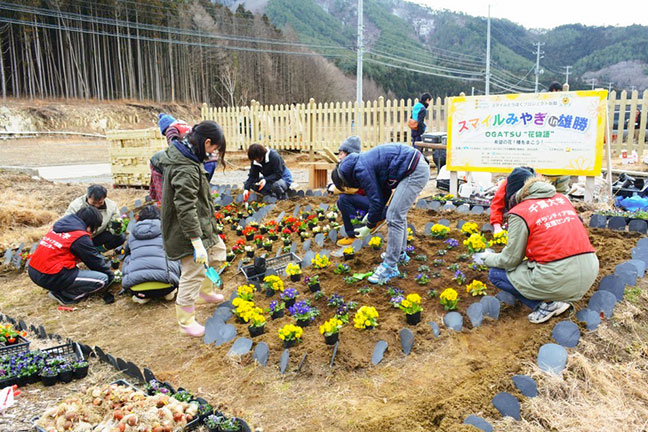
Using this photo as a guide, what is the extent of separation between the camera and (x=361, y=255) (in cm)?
468

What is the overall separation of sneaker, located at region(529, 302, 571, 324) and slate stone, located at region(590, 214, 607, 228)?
259cm

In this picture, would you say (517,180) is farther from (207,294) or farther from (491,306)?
(207,294)

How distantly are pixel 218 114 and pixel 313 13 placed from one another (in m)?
81.1

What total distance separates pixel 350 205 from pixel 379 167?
1.38 m

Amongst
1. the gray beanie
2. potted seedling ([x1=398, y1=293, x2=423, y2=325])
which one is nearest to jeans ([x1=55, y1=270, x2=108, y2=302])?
the gray beanie

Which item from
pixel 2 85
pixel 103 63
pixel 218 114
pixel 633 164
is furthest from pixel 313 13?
pixel 633 164

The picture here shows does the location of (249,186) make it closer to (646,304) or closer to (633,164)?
(646,304)

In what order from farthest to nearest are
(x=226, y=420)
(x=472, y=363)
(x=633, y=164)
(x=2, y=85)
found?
(x=2, y=85) → (x=633, y=164) → (x=472, y=363) → (x=226, y=420)

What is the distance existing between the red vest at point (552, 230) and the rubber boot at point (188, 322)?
2.57 m

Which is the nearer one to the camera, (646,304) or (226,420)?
(226,420)

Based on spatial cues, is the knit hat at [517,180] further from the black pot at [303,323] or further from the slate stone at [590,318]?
the black pot at [303,323]

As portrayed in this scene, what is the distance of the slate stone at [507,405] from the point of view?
2.32 metres

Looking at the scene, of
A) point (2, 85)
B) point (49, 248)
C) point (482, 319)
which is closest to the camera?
point (482, 319)

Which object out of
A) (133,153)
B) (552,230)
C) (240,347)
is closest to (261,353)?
(240,347)
